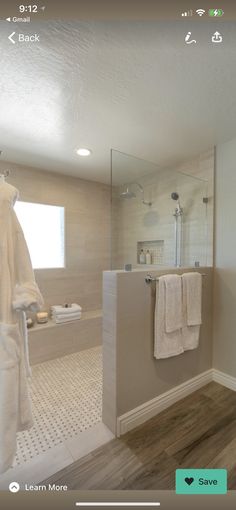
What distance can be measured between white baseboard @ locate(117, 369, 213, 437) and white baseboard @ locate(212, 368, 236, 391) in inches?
3.0

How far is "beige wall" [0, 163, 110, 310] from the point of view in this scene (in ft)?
7.27

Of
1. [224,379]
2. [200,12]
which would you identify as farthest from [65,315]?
[200,12]

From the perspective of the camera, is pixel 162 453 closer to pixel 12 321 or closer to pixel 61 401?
pixel 61 401

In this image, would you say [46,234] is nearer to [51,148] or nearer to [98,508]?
[51,148]

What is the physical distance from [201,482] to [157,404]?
59cm

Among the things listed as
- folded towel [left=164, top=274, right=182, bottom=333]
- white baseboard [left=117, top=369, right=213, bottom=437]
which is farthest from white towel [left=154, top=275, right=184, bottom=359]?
white baseboard [left=117, top=369, right=213, bottom=437]

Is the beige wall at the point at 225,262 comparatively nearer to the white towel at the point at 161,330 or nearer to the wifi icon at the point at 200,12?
the white towel at the point at 161,330

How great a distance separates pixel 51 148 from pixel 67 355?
2.03 m

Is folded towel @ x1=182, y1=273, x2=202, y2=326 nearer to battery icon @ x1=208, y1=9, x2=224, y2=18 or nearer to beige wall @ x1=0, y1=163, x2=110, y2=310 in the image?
battery icon @ x1=208, y1=9, x2=224, y2=18

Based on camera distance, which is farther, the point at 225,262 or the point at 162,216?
the point at 162,216

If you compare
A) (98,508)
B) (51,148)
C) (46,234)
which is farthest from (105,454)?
(51,148)

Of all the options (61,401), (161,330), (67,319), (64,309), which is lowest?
(61,401)

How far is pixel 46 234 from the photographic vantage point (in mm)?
2348

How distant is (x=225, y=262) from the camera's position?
1646 mm
